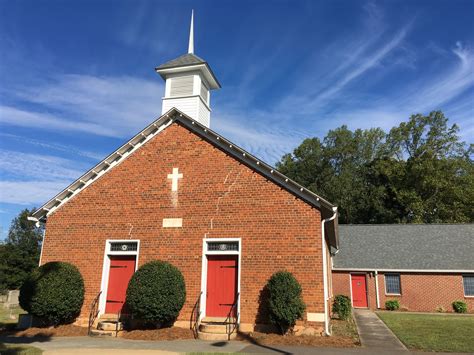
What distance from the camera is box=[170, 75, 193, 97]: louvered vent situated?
17.9 meters

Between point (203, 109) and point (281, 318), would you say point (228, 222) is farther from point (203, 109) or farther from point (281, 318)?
point (203, 109)

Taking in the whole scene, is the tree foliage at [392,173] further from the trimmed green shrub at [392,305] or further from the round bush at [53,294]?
the round bush at [53,294]

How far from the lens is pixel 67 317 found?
545 inches

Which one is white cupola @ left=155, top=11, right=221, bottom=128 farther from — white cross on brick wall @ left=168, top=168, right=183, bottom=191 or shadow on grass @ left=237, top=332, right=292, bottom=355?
shadow on grass @ left=237, top=332, right=292, bottom=355

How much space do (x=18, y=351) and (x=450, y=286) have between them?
2471 cm

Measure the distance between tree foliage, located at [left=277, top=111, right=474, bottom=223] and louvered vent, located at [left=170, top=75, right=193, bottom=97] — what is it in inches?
1329

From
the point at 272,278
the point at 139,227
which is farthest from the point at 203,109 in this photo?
the point at 272,278

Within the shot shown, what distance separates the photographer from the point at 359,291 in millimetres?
26984

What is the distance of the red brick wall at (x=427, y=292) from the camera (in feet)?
80.9

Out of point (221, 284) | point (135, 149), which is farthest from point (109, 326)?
point (135, 149)

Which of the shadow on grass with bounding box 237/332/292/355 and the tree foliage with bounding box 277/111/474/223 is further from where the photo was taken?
the tree foliage with bounding box 277/111/474/223

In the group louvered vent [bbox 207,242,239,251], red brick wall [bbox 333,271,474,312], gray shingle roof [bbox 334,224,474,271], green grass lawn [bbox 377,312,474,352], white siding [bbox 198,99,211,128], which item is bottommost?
green grass lawn [bbox 377,312,474,352]

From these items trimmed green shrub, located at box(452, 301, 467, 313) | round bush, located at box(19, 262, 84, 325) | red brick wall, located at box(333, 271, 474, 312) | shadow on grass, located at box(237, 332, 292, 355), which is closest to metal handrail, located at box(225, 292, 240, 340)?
shadow on grass, located at box(237, 332, 292, 355)

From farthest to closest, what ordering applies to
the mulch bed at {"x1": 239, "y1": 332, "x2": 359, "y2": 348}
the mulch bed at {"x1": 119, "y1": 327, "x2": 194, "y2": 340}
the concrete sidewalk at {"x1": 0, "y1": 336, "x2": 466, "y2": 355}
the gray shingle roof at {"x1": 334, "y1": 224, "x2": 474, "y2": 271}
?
1. the gray shingle roof at {"x1": 334, "y1": 224, "x2": 474, "y2": 271}
2. the mulch bed at {"x1": 119, "y1": 327, "x2": 194, "y2": 340}
3. the mulch bed at {"x1": 239, "y1": 332, "x2": 359, "y2": 348}
4. the concrete sidewalk at {"x1": 0, "y1": 336, "x2": 466, "y2": 355}
